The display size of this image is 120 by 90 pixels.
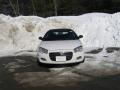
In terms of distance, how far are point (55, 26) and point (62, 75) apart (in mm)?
10409

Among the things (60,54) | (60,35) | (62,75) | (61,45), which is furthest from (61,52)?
(60,35)

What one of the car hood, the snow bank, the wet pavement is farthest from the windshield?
A: the snow bank

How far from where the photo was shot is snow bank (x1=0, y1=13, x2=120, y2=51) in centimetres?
1767

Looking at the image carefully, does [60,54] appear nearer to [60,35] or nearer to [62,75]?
[62,75]

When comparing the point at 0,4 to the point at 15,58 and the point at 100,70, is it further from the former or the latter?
the point at 100,70

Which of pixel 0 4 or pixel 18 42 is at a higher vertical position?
pixel 0 4

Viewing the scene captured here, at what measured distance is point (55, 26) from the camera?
2030 cm

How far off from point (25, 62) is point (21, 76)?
296cm

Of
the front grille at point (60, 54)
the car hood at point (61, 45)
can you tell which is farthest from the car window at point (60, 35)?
the front grille at point (60, 54)

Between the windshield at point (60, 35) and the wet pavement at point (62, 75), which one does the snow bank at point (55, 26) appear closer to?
the wet pavement at point (62, 75)

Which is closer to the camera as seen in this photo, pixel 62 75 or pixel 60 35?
pixel 62 75

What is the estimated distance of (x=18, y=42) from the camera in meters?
18.8

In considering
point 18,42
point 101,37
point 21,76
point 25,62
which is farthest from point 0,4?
point 21,76

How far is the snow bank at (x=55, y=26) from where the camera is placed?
58.0 ft
